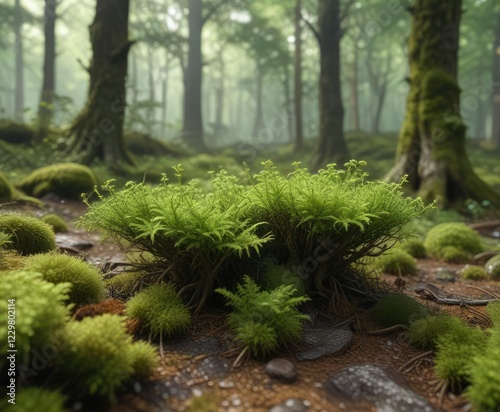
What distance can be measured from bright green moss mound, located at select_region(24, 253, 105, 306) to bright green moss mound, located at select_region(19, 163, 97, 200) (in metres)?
6.04

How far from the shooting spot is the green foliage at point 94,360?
229 cm

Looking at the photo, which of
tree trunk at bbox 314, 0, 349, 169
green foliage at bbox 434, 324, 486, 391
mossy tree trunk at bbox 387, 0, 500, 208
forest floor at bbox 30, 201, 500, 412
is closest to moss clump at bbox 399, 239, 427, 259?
mossy tree trunk at bbox 387, 0, 500, 208

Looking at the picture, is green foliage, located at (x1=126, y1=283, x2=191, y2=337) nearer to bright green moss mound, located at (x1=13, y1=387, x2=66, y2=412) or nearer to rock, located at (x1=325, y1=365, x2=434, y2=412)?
bright green moss mound, located at (x1=13, y1=387, x2=66, y2=412)

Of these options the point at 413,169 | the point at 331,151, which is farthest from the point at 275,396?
the point at 331,151

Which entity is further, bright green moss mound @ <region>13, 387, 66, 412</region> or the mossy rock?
the mossy rock

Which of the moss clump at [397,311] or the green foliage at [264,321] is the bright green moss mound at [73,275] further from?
the moss clump at [397,311]

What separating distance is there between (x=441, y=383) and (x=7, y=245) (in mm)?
4400

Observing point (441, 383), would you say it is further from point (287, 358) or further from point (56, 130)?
point (56, 130)

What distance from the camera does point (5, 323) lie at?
217 cm

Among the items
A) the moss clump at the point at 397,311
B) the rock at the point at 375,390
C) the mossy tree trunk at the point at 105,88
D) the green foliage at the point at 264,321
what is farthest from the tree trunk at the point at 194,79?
the rock at the point at 375,390

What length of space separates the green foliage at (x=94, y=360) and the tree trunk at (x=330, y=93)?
14.9m

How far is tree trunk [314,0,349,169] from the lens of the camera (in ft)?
54.6

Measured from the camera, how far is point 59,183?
906 cm

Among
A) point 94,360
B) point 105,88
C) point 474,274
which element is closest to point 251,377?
point 94,360
